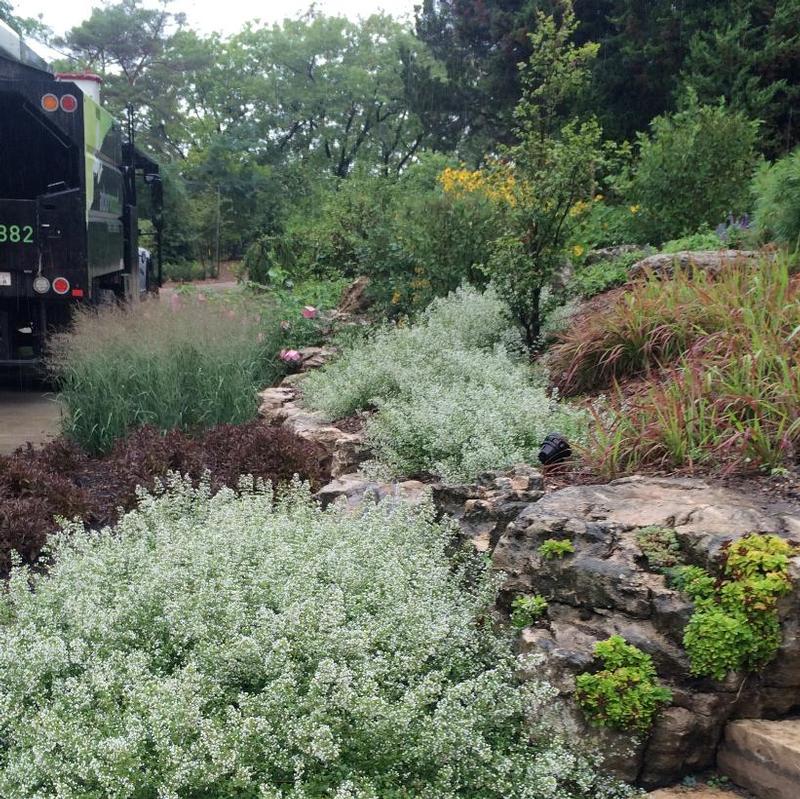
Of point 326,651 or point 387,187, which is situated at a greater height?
point 387,187

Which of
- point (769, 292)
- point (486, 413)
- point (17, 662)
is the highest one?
point (769, 292)

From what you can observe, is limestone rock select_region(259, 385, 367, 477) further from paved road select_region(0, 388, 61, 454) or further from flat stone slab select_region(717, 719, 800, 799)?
flat stone slab select_region(717, 719, 800, 799)

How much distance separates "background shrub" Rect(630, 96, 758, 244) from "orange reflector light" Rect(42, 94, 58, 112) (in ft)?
23.6

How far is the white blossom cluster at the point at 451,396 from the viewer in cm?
473

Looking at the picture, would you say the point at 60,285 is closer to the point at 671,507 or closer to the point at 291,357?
the point at 291,357

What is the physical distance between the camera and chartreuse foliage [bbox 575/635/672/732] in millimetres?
2689

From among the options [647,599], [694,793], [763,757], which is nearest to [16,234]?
[647,599]

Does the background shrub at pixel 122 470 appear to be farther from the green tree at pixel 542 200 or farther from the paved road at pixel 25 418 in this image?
the green tree at pixel 542 200

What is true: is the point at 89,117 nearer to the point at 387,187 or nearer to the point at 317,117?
the point at 387,187

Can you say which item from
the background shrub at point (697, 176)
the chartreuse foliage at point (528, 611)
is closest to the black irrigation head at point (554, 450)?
the chartreuse foliage at point (528, 611)

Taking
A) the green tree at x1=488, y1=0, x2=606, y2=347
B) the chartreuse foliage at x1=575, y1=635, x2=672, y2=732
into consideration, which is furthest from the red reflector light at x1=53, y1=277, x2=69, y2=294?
the chartreuse foliage at x1=575, y1=635, x2=672, y2=732

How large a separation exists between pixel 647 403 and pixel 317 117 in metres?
39.8

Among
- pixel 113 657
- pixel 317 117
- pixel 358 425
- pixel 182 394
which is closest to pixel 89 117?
pixel 182 394

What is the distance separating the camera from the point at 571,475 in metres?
4.07
